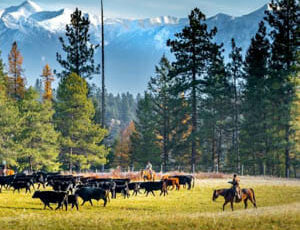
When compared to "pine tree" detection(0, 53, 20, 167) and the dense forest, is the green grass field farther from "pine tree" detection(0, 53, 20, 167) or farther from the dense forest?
the dense forest

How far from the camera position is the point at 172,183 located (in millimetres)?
36312

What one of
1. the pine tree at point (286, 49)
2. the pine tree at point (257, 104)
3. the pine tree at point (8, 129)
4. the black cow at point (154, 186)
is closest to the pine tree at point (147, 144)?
the pine tree at point (257, 104)

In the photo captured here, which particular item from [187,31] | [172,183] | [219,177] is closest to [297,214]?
[172,183]

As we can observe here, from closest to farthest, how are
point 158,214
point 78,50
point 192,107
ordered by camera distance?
1. point 158,214
2. point 192,107
3. point 78,50

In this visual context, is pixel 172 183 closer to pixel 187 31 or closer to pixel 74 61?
pixel 187 31

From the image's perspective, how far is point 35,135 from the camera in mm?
52156

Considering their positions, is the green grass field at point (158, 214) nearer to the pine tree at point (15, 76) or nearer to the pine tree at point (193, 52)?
the pine tree at point (193, 52)

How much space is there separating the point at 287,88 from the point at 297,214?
36.6 metres

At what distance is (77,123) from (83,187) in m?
28.8

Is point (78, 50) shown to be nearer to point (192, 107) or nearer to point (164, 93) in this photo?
point (164, 93)

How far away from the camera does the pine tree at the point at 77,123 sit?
5612 centimetres

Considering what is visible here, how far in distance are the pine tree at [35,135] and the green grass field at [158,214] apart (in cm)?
1970

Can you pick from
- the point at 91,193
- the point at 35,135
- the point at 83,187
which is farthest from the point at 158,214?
the point at 35,135

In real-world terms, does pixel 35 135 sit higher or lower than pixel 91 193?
higher
